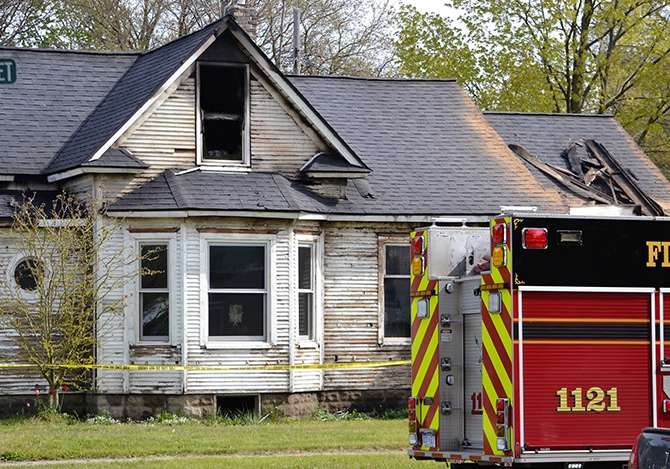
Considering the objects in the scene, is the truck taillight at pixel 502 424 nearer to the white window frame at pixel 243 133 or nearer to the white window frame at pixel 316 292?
the white window frame at pixel 316 292

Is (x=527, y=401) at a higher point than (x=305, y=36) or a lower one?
lower

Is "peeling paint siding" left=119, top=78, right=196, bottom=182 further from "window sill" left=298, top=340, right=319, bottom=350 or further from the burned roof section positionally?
the burned roof section

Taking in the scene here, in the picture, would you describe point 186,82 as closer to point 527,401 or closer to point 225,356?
point 225,356

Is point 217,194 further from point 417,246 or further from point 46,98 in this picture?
point 417,246

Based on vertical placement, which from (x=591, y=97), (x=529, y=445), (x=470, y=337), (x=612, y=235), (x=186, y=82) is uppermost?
(x=591, y=97)

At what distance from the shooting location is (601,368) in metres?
12.0

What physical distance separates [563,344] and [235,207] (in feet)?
30.3

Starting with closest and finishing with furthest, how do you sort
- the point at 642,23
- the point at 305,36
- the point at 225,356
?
the point at 225,356, the point at 642,23, the point at 305,36

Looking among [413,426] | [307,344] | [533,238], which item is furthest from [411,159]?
[533,238]

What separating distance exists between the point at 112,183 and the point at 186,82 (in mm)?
2134

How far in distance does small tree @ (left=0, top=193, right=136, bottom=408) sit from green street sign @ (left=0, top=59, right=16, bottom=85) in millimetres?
9412

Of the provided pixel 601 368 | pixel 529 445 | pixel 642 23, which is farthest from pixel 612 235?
pixel 642 23

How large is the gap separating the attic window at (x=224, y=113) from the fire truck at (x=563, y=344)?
31.5ft

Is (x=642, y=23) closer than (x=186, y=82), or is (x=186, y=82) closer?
(x=186, y=82)
